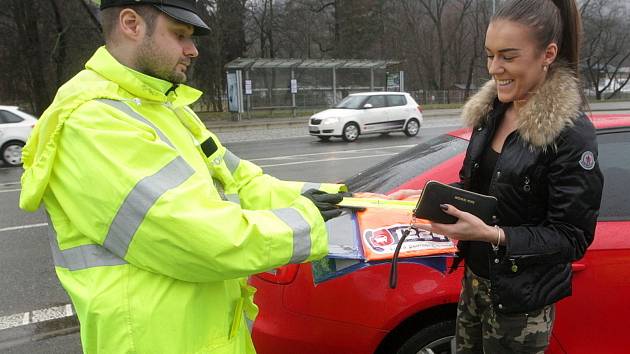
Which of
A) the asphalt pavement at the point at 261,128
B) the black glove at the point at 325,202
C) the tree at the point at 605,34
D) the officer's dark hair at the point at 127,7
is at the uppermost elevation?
the tree at the point at 605,34

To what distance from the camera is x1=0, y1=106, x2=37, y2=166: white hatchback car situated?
11.8 meters

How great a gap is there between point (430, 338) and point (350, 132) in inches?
547

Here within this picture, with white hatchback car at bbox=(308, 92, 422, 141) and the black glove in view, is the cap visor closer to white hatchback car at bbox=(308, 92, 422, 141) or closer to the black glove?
the black glove

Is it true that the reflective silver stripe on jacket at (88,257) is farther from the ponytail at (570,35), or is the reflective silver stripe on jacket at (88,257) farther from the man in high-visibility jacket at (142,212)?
the ponytail at (570,35)

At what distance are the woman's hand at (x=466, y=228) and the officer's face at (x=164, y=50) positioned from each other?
36.2 inches

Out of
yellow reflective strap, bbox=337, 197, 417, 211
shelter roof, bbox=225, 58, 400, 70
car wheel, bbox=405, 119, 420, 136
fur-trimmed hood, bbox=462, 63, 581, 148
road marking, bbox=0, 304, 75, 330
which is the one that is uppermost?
shelter roof, bbox=225, 58, 400, 70

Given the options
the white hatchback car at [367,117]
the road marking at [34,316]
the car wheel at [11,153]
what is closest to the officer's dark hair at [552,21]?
the road marking at [34,316]

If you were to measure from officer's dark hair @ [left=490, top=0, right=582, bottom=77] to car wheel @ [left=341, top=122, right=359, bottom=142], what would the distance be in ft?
46.8

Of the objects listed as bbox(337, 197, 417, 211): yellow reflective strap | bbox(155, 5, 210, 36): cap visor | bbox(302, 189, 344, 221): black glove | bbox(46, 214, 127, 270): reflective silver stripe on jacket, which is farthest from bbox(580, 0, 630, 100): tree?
bbox(46, 214, 127, 270): reflective silver stripe on jacket

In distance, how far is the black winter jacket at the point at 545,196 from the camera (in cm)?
156

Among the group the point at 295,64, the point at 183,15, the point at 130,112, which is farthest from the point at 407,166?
the point at 295,64

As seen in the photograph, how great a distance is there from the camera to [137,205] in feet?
4.09

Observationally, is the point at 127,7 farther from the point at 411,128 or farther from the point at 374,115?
the point at 411,128

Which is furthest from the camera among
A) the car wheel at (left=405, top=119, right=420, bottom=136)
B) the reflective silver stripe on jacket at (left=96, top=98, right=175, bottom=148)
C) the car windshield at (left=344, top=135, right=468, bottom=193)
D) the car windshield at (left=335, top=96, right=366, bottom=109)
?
the car wheel at (left=405, top=119, right=420, bottom=136)
